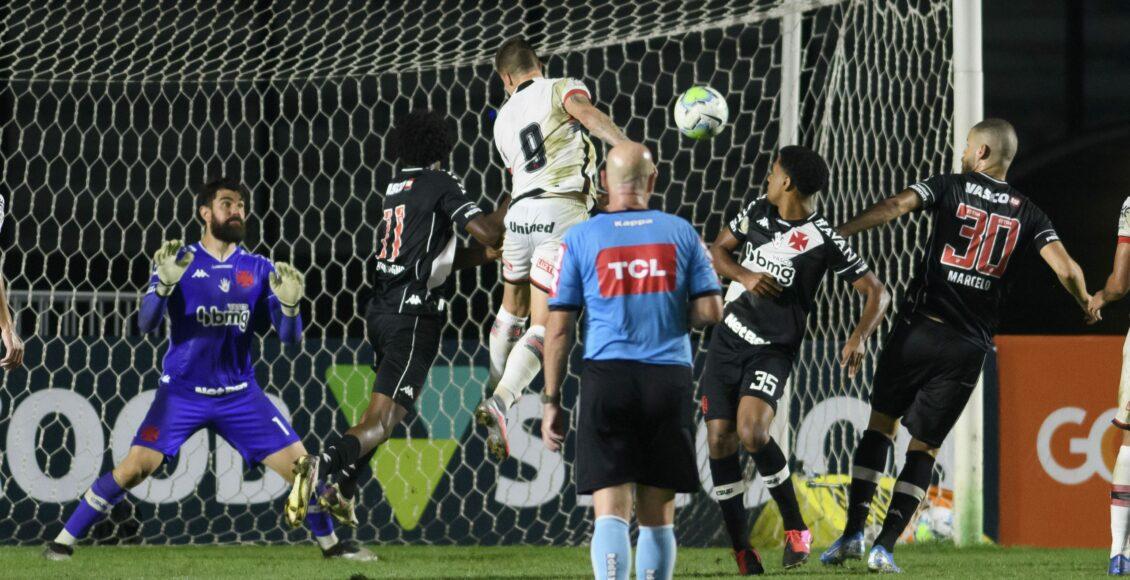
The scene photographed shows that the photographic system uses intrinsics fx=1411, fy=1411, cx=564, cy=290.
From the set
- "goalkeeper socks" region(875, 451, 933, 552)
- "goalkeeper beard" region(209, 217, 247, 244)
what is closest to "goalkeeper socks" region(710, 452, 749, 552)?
"goalkeeper socks" region(875, 451, 933, 552)

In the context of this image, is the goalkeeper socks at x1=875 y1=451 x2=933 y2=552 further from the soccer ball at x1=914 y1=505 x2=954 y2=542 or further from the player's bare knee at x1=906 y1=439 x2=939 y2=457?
the soccer ball at x1=914 y1=505 x2=954 y2=542

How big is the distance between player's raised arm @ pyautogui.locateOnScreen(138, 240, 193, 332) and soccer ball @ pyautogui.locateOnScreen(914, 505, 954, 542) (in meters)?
4.80

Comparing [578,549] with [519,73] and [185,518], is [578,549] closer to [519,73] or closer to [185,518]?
[185,518]

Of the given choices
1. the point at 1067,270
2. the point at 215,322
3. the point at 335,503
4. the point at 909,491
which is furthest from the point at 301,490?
the point at 1067,270

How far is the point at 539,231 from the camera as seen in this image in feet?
22.4

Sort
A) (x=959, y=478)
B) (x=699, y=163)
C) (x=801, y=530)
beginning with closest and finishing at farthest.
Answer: (x=801, y=530) → (x=959, y=478) → (x=699, y=163)

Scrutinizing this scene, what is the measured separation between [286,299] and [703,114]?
2.43m

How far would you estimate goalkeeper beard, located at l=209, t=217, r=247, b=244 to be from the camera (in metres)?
7.82

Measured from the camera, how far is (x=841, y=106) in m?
9.20

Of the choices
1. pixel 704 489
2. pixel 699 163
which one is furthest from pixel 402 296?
pixel 699 163

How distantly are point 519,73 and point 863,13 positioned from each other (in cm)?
355

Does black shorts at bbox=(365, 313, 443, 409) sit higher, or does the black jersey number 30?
the black jersey number 30

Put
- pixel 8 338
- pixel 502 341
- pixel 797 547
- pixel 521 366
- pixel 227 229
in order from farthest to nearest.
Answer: pixel 227 229 < pixel 502 341 < pixel 797 547 < pixel 521 366 < pixel 8 338

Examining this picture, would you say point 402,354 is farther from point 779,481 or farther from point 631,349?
point 631,349
